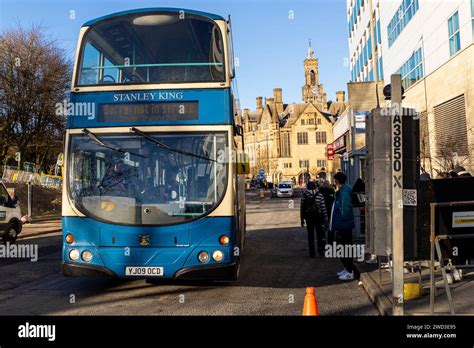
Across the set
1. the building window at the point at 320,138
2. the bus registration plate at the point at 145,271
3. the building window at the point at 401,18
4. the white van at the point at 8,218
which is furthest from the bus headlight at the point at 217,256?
the building window at the point at 320,138

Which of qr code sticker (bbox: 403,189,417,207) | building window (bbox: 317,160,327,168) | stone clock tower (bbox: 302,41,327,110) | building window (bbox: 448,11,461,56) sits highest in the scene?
stone clock tower (bbox: 302,41,327,110)

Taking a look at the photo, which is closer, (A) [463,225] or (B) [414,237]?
(B) [414,237]

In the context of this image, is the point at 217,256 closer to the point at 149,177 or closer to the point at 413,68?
the point at 149,177

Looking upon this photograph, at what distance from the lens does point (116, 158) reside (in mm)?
7945

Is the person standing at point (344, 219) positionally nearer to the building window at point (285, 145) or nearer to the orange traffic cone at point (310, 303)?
the orange traffic cone at point (310, 303)

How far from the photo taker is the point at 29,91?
116 feet

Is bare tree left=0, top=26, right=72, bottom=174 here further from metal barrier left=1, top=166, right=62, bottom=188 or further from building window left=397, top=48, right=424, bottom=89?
building window left=397, top=48, right=424, bottom=89

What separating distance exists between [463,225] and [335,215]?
3.12 metres

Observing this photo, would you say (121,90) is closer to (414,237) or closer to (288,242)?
(414,237)

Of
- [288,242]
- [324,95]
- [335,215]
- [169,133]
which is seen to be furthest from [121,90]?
[324,95]

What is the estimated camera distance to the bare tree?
34.9 m

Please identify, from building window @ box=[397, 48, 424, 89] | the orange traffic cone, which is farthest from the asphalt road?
building window @ box=[397, 48, 424, 89]

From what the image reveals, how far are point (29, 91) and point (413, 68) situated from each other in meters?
25.7

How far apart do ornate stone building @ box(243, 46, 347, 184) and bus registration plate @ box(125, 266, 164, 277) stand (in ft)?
266
